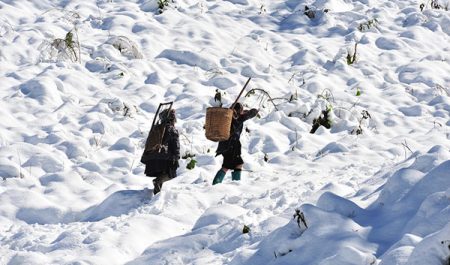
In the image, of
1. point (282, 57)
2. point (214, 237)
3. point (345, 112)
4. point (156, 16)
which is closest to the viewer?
point (214, 237)

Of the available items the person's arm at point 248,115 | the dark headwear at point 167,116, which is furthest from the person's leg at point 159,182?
the person's arm at point 248,115

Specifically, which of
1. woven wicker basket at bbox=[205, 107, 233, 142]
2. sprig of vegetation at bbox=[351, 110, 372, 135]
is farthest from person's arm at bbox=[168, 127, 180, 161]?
sprig of vegetation at bbox=[351, 110, 372, 135]

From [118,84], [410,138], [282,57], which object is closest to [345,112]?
[410,138]

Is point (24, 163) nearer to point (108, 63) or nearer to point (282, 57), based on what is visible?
point (108, 63)

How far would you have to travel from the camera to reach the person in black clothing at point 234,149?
29.2ft

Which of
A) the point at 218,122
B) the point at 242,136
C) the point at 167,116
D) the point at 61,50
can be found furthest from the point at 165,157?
the point at 61,50

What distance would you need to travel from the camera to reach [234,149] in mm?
9055

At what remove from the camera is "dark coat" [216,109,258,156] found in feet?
29.7

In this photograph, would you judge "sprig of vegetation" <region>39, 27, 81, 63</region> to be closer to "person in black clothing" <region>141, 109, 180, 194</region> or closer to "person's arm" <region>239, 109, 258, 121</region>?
"person's arm" <region>239, 109, 258, 121</region>

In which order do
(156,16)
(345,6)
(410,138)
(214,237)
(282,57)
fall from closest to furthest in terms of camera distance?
(214,237), (410,138), (282,57), (156,16), (345,6)

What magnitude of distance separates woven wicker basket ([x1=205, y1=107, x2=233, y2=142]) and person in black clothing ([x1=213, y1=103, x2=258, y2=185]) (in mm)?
583

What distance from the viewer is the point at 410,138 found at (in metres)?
10.1

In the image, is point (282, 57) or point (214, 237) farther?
point (282, 57)

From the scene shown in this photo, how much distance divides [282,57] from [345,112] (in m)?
2.75
